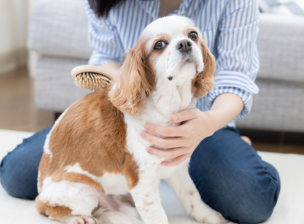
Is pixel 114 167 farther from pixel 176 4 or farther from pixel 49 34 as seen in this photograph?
pixel 49 34

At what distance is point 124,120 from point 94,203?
269mm

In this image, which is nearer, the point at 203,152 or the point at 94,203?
the point at 94,203

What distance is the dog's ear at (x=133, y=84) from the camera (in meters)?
0.91

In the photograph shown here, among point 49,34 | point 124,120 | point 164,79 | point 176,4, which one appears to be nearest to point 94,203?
point 124,120

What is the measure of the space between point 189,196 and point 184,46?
52cm

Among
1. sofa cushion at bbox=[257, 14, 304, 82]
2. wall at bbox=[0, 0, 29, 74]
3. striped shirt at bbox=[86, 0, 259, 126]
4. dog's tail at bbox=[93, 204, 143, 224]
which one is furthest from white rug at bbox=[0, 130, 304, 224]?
wall at bbox=[0, 0, 29, 74]

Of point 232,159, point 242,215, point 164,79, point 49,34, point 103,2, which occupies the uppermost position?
point 103,2

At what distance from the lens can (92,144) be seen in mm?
1029

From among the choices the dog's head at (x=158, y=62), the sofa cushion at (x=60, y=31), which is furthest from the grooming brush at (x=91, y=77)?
the sofa cushion at (x=60, y=31)

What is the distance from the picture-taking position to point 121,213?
1.12 meters

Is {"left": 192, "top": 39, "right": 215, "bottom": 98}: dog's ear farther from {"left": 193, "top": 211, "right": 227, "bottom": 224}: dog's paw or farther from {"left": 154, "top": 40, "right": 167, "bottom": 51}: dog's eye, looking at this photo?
{"left": 193, "top": 211, "right": 227, "bottom": 224}: dog's paw

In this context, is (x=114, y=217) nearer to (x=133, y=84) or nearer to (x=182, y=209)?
(x=182, y=209)

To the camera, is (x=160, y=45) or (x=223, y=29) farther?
(x=223, y=29)

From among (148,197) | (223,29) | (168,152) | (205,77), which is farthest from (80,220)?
(223,29)
